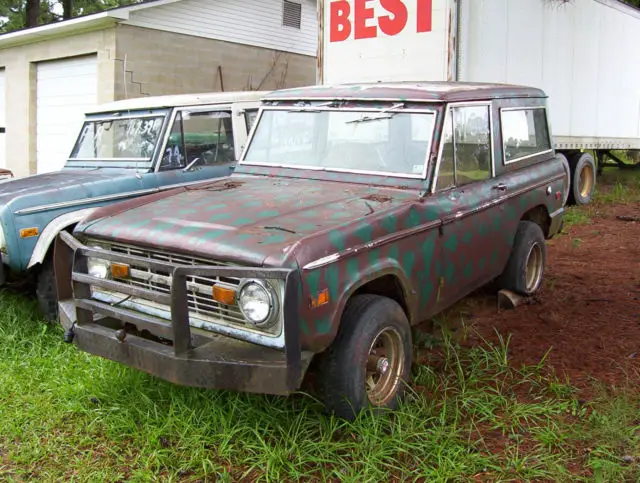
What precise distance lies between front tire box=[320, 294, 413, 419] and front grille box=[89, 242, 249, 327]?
51 centimetres

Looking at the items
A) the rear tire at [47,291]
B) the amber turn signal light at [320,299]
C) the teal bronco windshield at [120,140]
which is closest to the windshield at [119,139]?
the teal bronco windshield at [120,140]

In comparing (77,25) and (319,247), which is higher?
(77,25)

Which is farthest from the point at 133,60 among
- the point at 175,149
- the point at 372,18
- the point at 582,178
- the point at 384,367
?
the point at 384,367

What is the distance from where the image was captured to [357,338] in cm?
336

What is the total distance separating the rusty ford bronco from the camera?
3.11 meters

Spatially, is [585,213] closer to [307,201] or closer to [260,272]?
[307,201]

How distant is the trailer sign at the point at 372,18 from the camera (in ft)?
24.9

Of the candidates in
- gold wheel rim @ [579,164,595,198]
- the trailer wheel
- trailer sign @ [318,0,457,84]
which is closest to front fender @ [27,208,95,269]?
trailer sign @ [318,0,457,84]

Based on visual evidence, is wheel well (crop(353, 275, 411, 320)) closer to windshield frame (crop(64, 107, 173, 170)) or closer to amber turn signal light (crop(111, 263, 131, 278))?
amber turn signal light (crop(111, 263, 131, 278))

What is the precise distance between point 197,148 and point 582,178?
25.2ft

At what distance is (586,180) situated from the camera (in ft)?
37.9

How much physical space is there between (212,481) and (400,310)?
1.32m

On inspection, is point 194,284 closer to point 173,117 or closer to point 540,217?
point 173,117

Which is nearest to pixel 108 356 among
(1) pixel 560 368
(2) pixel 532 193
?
(1) pixel 560 368
